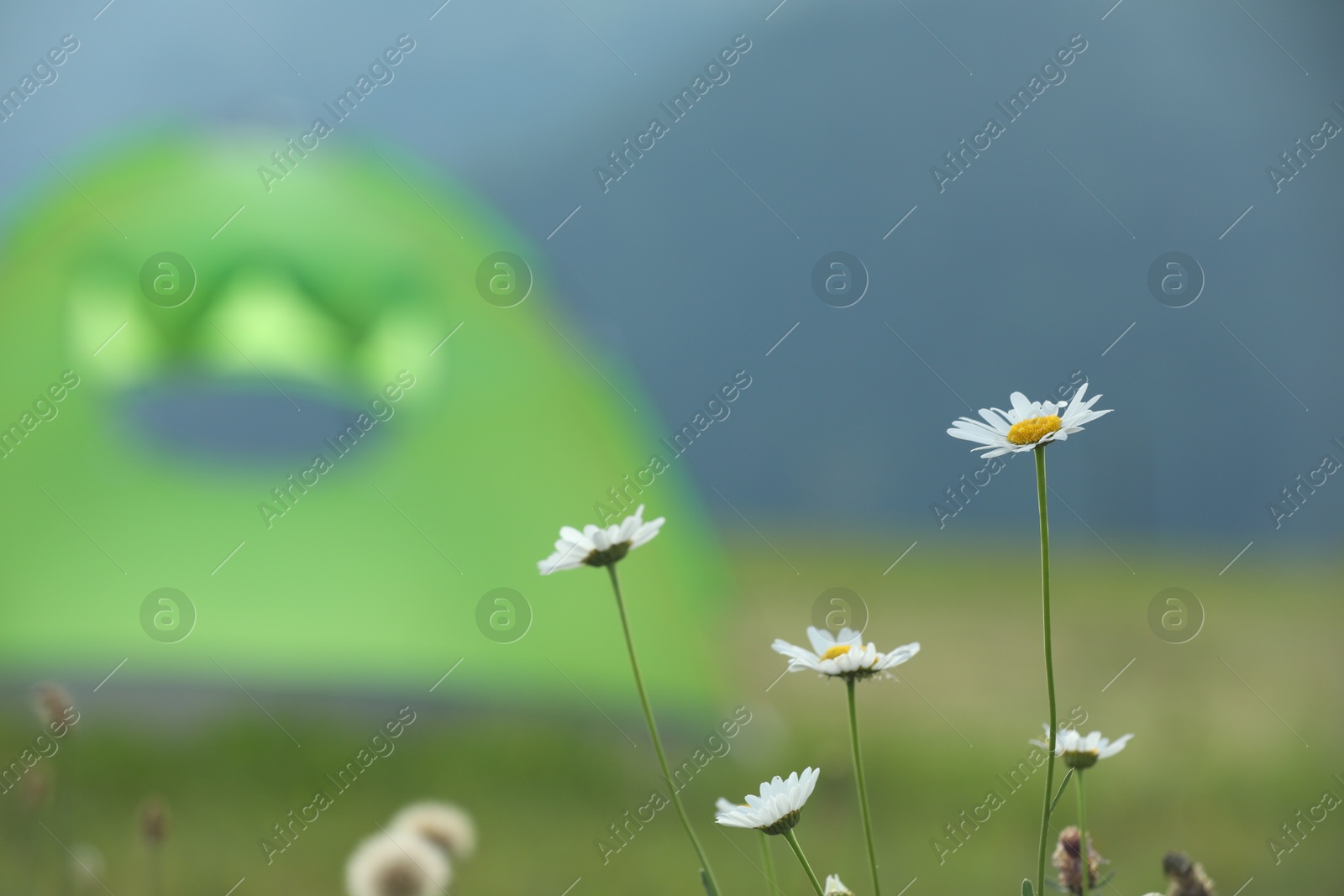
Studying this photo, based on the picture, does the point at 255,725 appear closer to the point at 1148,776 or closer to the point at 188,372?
the point at 188,372

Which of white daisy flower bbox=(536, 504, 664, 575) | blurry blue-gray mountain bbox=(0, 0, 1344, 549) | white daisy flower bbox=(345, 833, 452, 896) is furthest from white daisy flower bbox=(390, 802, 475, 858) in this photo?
blurry blue-gray mountain bbox=(0, 0, 1344, 549)

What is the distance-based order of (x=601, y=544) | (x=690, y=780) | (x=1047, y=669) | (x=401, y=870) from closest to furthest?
(x=1047, y=669) < (x=601, y=544) < (x=401, y=870) < (x=690, y=780)

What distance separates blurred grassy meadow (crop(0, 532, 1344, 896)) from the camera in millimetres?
1381

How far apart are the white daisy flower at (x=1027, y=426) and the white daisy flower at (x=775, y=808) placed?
0.12 m

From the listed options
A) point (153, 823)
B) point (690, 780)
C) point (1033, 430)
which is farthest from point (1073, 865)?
point (690, 780)

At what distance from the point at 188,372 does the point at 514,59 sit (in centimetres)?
1050

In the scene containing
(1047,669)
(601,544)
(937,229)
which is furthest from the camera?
(937,229)

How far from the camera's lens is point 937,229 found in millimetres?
12188

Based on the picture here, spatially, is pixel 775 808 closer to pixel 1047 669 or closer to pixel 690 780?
pixel 1047 669

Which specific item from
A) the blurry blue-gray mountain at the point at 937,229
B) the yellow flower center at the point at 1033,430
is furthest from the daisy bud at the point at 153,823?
the blurry blue-gray mountain at the point at 937,229

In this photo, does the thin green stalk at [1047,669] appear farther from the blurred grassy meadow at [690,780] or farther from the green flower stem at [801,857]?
the blurred grassy meadow at [690,780]

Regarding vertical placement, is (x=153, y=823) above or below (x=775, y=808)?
above

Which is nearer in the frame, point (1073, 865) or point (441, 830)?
point (1073, 865)

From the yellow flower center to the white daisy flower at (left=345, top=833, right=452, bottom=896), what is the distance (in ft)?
1.47
